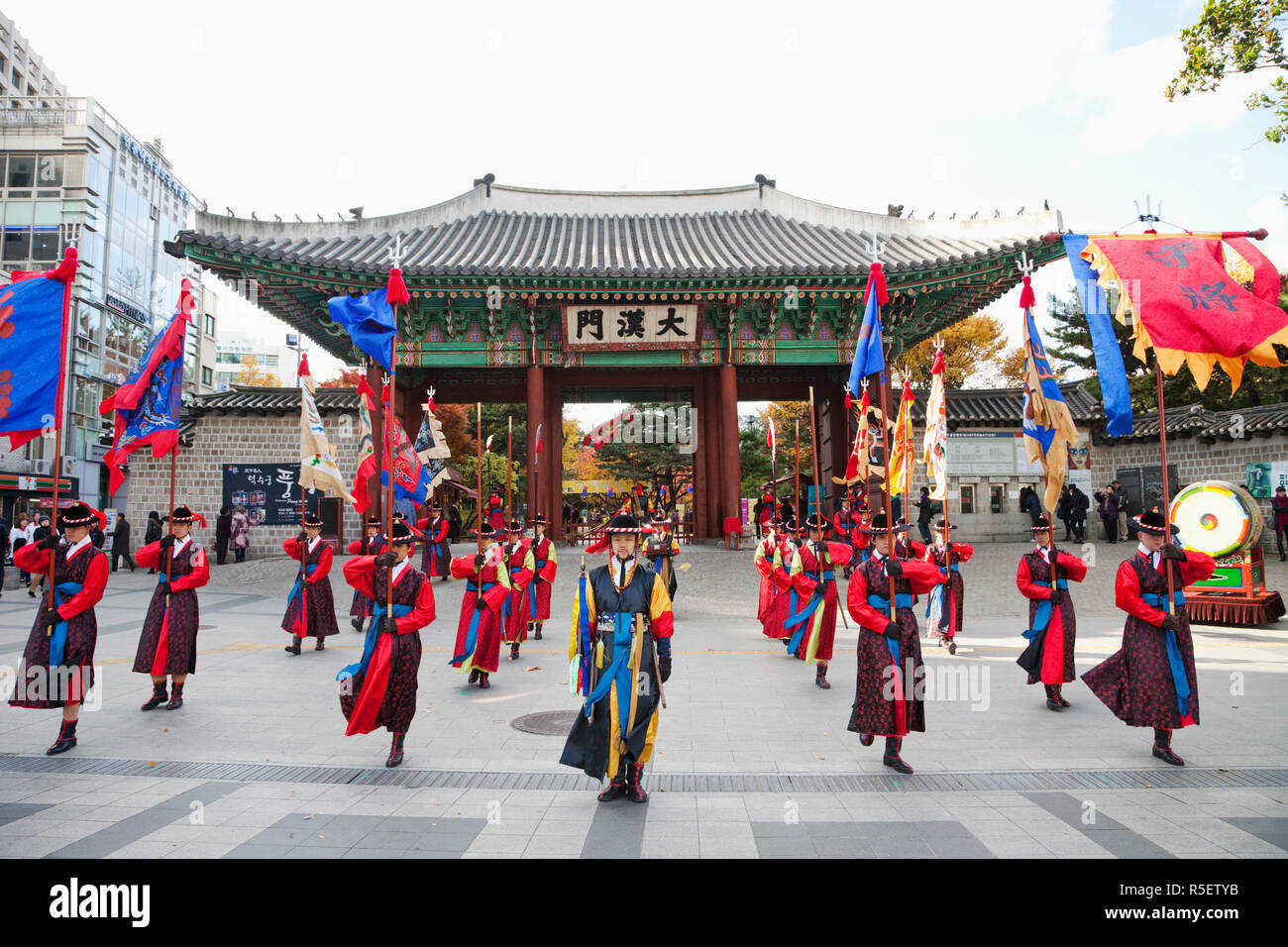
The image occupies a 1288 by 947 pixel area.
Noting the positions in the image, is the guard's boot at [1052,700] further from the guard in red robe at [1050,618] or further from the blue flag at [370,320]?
the blue flag at [370,320]

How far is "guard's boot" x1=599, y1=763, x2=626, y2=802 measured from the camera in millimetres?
4652

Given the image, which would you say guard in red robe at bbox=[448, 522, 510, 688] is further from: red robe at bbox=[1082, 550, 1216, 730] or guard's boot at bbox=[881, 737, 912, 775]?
red robe at bbox=[1082, 550, 1216, 730]

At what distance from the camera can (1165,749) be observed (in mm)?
5402

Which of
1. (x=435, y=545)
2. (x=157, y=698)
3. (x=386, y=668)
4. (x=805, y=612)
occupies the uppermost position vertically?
(x=435, y=545)

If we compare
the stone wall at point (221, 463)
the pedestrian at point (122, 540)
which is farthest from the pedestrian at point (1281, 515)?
the pedestrian at point (122, 540)

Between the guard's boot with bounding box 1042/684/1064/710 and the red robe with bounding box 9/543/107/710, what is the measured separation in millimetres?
8193

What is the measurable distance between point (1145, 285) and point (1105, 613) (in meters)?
9.40

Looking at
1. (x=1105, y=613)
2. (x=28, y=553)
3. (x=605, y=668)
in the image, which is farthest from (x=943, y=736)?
(x=1105, y=613)

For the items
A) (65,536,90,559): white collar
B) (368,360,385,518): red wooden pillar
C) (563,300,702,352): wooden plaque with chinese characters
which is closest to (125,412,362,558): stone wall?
(368,360,385,518): red wooden pillar

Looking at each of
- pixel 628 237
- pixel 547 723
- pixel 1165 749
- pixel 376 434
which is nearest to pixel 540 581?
pixel 547 723

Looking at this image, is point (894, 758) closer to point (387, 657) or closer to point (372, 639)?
point (387, 657)

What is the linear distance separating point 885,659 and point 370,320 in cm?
498

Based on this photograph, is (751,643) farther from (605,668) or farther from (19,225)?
(19,225)

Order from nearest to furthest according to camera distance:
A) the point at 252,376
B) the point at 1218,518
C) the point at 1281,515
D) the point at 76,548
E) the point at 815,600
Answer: the point at 76,548, the point at 815,600, the point at 1218,518, the point at 1281,515, the point at 252,376
